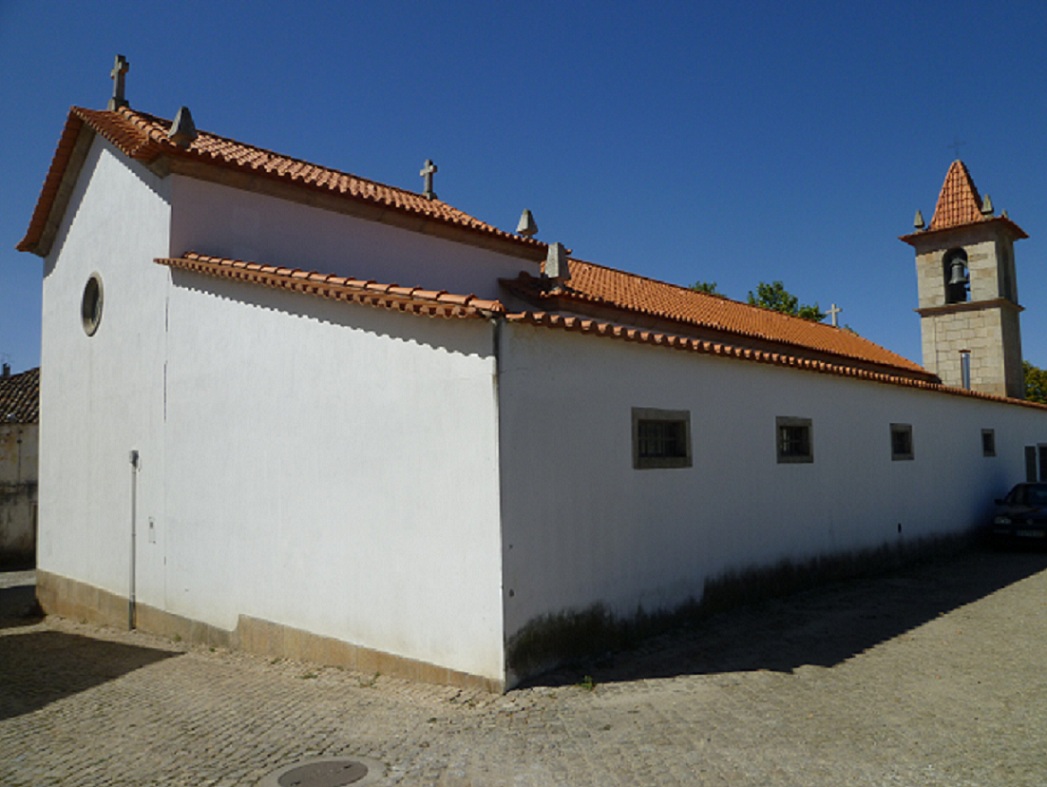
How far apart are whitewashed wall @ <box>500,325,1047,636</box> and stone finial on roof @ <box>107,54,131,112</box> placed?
9766mm

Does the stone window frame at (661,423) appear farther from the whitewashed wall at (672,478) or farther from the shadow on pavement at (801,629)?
the shadow on pavement at (801,629)

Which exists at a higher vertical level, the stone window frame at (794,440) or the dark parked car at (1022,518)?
the stone window frame at (794,440)

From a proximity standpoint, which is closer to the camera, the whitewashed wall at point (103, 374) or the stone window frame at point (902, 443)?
the whitewashed wall at point (103, 374)

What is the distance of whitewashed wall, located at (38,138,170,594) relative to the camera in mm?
9852

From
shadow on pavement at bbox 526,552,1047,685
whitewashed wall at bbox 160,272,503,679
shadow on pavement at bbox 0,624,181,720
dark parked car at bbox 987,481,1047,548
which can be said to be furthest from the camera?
dark parked car at bbox 987,481,1047,548

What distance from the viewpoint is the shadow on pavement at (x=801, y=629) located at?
674 cm

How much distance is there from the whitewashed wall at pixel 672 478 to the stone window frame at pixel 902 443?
0.17 metres

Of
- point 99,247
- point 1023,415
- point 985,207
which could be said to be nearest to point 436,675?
point 99,247

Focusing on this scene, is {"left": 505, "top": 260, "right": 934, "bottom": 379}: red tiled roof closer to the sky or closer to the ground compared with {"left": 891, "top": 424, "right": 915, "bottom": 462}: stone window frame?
closer to the sky

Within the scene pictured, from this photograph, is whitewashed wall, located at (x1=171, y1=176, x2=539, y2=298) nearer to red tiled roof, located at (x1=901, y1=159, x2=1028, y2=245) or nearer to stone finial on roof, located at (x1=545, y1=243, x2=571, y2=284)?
stone finial on roof, located at (x1=545, y1=243, x2=571, y2=284)

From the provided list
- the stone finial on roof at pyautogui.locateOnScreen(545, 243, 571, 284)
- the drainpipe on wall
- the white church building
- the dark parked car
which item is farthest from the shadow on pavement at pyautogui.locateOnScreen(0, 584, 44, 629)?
the dark parked car

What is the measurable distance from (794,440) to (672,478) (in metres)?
3.28

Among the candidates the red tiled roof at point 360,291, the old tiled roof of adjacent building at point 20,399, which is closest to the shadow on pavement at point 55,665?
the red tiled roof at point 360,291

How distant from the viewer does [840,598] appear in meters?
9.84
